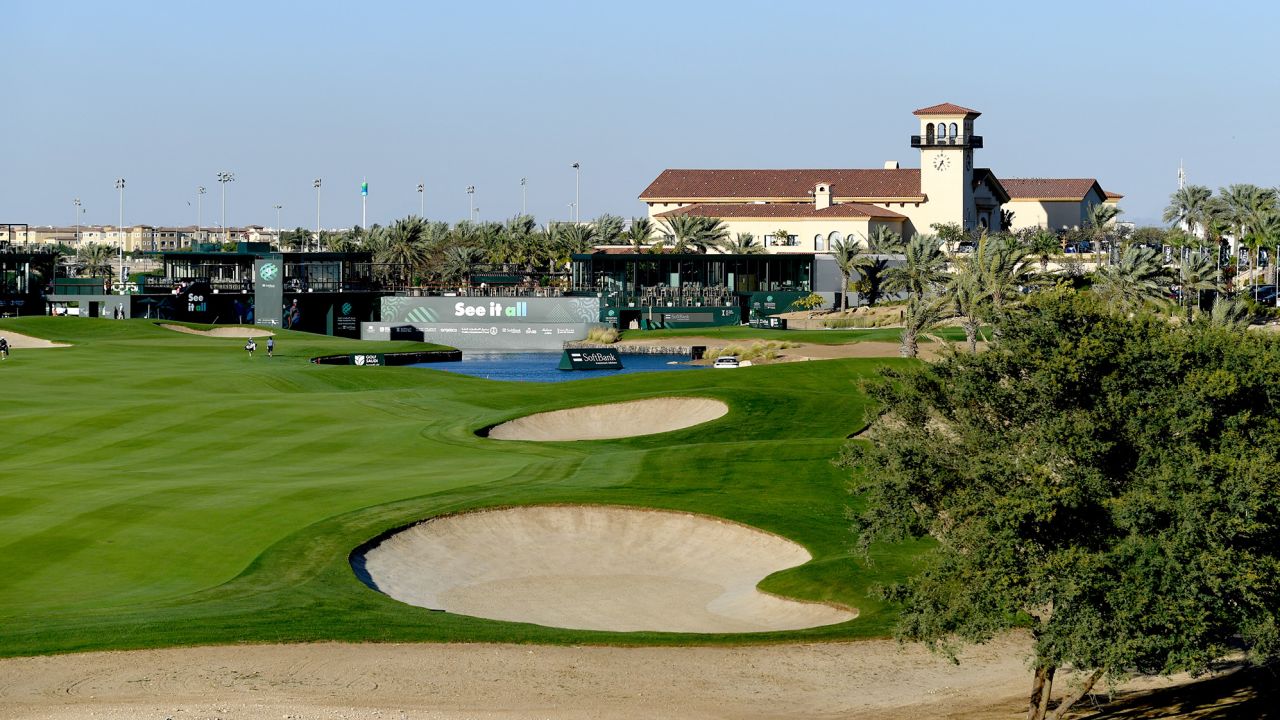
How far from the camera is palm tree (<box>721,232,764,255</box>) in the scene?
165m

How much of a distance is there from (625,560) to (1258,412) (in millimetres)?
17350

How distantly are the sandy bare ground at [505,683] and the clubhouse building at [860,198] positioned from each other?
480ft

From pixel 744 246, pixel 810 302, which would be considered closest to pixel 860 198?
pixel 744 246

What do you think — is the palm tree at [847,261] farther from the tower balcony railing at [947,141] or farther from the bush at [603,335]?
the tower balcony railing at [947,141]

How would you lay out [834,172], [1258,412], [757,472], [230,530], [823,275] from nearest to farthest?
[1258,412] → [230,530] → [757,472] → [823,275] → [834,172]

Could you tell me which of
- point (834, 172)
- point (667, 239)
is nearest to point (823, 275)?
point (667, 239)

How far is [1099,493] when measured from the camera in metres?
21.3

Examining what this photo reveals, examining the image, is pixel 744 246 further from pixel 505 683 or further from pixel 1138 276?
pixel 505 683

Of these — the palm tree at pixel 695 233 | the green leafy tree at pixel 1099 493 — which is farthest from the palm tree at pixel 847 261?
the green leafy tree at pixel 1099 493

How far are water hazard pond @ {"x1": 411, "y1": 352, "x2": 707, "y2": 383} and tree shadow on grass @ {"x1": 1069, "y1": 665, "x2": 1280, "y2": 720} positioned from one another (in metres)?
72.9

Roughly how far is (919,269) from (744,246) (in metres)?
35.5

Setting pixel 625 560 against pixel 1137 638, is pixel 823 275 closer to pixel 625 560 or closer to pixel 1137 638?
pixel 625 560

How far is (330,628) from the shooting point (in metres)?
26.4

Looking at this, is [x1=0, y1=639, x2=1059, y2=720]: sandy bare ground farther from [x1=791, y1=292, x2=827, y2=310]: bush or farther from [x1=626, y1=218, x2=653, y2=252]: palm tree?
[x1=626, y1=218, x2=653, y2=252]: palm tree
